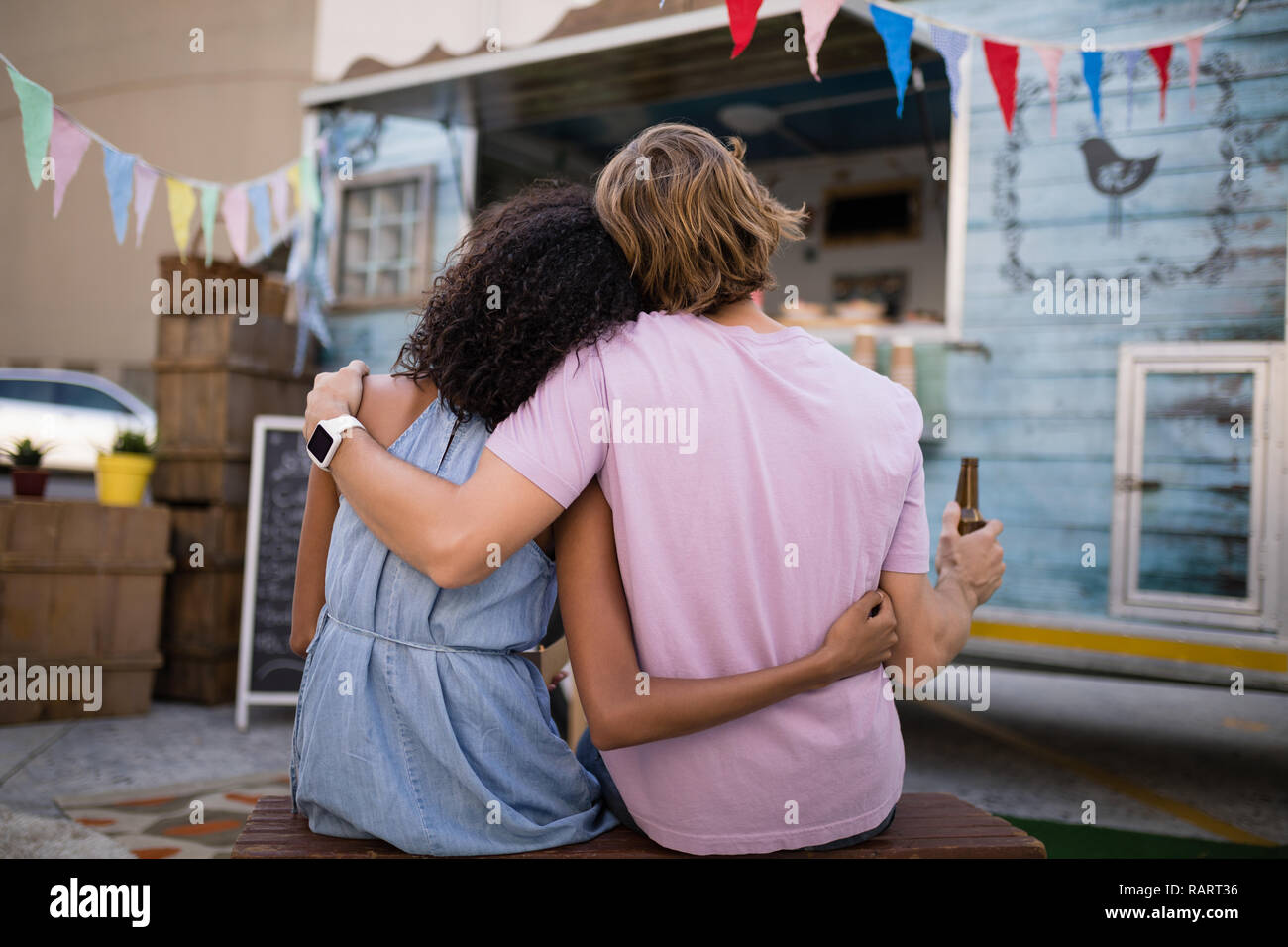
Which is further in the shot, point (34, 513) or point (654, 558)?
point (34, 513)

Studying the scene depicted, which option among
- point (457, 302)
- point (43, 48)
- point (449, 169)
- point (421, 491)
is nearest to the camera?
point (421, 491)

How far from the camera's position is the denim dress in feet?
4.76

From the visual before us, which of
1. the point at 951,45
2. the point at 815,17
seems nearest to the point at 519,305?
the point at 815,17

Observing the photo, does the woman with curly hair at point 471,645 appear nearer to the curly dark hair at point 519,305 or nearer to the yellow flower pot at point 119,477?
the curly dark hair at point 519,305

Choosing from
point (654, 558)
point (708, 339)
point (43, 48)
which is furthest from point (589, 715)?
point (43, 48)

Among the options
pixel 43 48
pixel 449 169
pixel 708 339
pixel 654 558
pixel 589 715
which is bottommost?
pixel 589 715

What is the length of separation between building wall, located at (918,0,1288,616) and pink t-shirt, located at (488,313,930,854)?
3.45 m

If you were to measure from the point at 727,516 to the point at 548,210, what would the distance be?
57cm

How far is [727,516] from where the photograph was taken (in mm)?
1427

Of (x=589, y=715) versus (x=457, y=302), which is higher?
(x=457, y=302)

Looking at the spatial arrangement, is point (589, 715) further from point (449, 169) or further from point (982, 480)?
point (449, 169)

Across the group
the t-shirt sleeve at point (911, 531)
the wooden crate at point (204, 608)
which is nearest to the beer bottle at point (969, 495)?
the t-shirt sleeve at point (911, 531)

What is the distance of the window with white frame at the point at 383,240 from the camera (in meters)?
7.11

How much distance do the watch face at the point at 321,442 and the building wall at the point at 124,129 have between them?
6.04m
